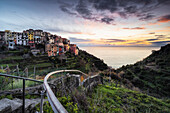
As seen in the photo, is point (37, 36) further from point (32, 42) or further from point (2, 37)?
point (2, 37)

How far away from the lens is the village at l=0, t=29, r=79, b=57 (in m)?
33.0

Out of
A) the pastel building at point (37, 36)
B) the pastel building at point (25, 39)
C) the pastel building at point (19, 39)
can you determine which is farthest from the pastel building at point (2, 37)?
the pastel building at point (37, 36)

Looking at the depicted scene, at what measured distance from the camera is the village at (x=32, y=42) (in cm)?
3300

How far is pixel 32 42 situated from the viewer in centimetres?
3672

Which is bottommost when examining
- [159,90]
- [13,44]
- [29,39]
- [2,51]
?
[159,90]

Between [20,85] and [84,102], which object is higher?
[84,102]

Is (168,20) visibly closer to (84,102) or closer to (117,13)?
(117,13)

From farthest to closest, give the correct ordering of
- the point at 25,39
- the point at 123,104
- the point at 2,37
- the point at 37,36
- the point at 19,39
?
the point at 37,36
the point at 19,39
the point at 25,39
the point at 2,37
the point at 123,104

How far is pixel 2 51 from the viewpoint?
3158 centimetres

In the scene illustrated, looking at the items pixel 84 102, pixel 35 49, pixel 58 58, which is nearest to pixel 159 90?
pixel 84 102

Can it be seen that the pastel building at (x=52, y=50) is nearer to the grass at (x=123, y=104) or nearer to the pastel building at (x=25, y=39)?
the pastel building at (x=25, y=39)

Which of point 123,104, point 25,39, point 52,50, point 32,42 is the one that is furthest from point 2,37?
point 123,104

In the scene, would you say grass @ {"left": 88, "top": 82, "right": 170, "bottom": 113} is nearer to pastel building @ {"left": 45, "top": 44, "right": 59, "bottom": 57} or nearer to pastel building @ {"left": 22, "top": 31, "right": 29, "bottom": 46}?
pastel building @ {"left": 45, "top": 44, "right": 59, "bottom": 57}

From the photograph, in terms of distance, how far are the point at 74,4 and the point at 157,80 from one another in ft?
55.6
